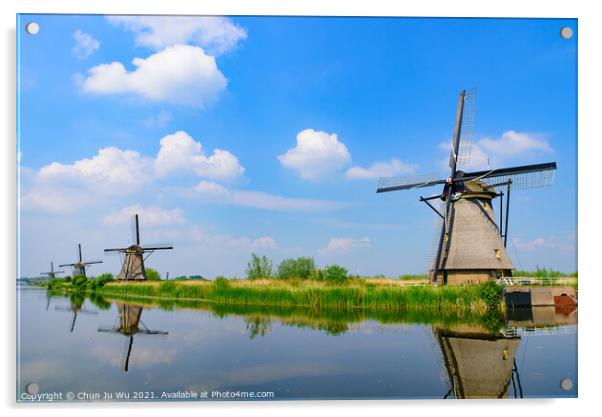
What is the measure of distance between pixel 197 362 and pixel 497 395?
411 cm

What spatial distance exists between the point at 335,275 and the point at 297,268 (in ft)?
4.36

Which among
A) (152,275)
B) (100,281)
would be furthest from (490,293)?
(152,275)

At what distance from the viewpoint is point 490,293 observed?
502 inches

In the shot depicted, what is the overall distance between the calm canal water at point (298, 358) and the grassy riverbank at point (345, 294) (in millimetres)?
1371

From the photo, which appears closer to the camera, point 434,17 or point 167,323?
point 434,17

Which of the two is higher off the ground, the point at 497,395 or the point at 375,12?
the point at 375,12

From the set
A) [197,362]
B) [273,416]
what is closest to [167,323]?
[197,362]

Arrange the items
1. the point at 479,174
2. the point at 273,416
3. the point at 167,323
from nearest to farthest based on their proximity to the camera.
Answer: the point at 273,416, the point at 167,323, the point at 479,174

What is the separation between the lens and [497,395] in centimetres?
590

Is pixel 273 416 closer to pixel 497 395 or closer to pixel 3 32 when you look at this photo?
pixel 497 395

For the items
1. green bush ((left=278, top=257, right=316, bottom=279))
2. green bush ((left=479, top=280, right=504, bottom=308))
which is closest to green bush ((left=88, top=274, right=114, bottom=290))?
green bush ((left=278, top=257, right=316, bottom=279))

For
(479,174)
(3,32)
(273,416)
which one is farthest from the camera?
(479,174)

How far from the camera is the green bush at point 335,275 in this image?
1538cm
